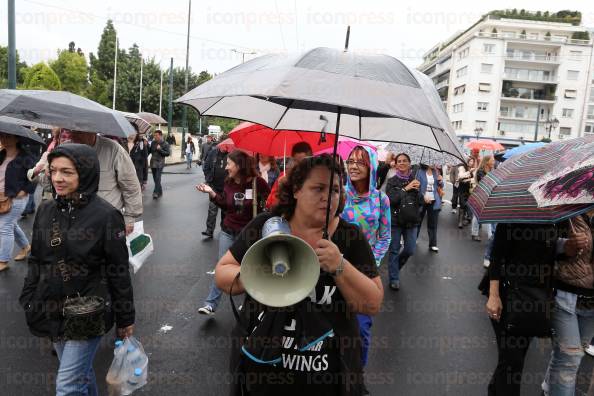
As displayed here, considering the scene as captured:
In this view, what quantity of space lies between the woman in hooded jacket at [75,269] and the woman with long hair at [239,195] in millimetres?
1835

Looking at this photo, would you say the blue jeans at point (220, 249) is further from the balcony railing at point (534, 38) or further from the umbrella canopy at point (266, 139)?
the balcony railing at point (534, 38)

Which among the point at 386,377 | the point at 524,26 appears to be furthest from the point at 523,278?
the point at 524,26

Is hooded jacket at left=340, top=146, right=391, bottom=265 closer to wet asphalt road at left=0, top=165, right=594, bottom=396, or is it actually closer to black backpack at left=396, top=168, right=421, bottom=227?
wet asphalt road at left=0, top=165, right=594, bottom=396

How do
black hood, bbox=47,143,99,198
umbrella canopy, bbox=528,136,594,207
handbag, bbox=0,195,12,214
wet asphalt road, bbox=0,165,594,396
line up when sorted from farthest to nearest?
handbag, bbox=0,195,12,214 → wet asphalt road, bbox=0,165,594,396 → black hood, bbox=47,143,99,198 → umbrella canopy, bbox=528,136,594,207

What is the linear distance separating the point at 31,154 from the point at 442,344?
218 inches

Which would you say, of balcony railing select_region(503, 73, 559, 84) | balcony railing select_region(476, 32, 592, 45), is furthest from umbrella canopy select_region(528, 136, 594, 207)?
balcony railing select_region(503, 73, 559, 84)

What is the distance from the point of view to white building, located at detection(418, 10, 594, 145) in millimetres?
60688

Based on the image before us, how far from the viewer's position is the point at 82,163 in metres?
2.54

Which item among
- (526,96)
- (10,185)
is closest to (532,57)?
(526,96)

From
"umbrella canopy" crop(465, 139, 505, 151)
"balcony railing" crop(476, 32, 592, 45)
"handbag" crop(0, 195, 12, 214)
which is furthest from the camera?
"balcony railing" crop(476, 32, 592, 45)

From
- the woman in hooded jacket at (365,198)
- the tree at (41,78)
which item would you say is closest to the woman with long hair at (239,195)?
the woman in hooded jacket at (365,198)

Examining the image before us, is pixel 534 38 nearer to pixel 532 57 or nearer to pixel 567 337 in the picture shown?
pixel 532 57

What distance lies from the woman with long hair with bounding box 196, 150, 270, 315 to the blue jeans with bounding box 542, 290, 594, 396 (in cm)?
270

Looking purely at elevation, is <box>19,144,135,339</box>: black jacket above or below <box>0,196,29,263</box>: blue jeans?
above
